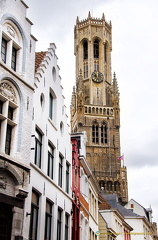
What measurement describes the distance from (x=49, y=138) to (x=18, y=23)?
5.64 m

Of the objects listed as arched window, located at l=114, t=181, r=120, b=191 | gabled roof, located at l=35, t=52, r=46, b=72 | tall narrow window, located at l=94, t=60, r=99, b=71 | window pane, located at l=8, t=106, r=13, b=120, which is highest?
tall narrow window, located at l=94, t=60, r=99, b=71

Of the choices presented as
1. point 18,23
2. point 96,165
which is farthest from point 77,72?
point 18,23

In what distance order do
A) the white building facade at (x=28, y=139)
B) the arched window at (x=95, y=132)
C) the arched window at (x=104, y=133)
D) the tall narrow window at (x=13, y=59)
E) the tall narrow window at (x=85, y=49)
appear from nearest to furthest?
the white building facade at (x=28, y=139), the tall narrow window at (x=13, y=59), the arched window at (x=95, y=132), the arched window at (x=104, y=133), the tall narrow window at (x=85, y=49)

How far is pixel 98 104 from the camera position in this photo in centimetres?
10806

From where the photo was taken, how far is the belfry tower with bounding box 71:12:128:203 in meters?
98.1

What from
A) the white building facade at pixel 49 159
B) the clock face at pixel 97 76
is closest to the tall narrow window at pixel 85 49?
the clock face at pixel 97 76

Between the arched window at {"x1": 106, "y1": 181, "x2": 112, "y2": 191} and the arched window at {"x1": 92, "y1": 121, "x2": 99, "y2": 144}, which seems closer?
the arched window at {"x1": 106, "y1": 181, "x2": 112, "y2": 191}

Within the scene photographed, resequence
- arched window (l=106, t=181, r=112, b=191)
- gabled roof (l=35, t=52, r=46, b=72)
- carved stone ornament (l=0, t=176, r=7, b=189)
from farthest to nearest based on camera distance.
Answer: arched window (l=106, t=181, r=112, b=191)
gabled roof (l=35, t=52, r=46, b=72)
carved stone ornament (l=0, t=176, r=7, b=189)

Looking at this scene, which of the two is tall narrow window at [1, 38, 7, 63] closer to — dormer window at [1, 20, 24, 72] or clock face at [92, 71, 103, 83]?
dormer window at [1, 20, 24, 72]

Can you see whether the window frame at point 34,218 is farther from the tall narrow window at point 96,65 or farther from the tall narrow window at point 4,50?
the tall narrow window at point 96,65

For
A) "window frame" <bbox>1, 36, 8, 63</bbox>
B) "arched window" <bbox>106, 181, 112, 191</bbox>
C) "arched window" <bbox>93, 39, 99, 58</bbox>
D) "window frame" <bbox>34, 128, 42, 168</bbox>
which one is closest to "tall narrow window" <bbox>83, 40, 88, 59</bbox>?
"arched window" <bbox>93, 39, 99, 58</bbox>

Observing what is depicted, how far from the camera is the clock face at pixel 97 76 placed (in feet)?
365

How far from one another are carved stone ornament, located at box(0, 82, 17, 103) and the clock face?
95782 millimetres

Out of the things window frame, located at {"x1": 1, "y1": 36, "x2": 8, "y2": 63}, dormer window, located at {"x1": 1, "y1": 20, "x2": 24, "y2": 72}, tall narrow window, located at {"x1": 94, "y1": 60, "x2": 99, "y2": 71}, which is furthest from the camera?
tall narrow window, located at {"x1": 94, "y1": 60, "x2": 99, "y2": 71}
